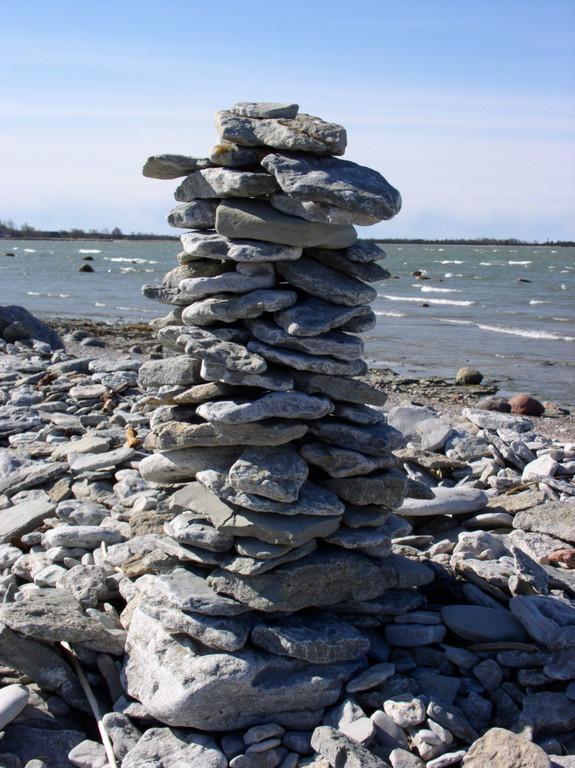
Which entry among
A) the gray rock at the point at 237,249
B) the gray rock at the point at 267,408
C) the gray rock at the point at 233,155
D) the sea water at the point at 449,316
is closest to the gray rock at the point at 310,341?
the gray rock at the point at 267,408

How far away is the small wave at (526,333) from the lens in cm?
2600

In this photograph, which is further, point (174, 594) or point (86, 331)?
point (86, 331)

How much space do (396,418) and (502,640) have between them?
5.45 meters

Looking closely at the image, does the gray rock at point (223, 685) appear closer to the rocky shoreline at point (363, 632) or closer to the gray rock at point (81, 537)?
the rocky shoreline at point (363, 632)

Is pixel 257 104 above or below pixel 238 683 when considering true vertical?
above

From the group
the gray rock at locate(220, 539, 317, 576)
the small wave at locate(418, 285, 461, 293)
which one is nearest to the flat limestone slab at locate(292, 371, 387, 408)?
the gray rock at locate(220, 539, 317, 576)

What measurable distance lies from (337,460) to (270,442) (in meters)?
0.43

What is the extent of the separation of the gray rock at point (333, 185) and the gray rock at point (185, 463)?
1.59 meters

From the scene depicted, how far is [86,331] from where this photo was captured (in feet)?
80.8

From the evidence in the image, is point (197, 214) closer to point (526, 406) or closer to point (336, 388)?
point (336, 388)

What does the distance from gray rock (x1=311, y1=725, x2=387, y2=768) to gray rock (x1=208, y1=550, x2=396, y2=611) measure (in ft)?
2.42

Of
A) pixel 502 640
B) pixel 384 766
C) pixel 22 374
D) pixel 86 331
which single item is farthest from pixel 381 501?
pixel 86 331

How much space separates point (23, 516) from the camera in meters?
7.62

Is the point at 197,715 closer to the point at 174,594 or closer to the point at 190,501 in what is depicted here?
the point at 174,594
